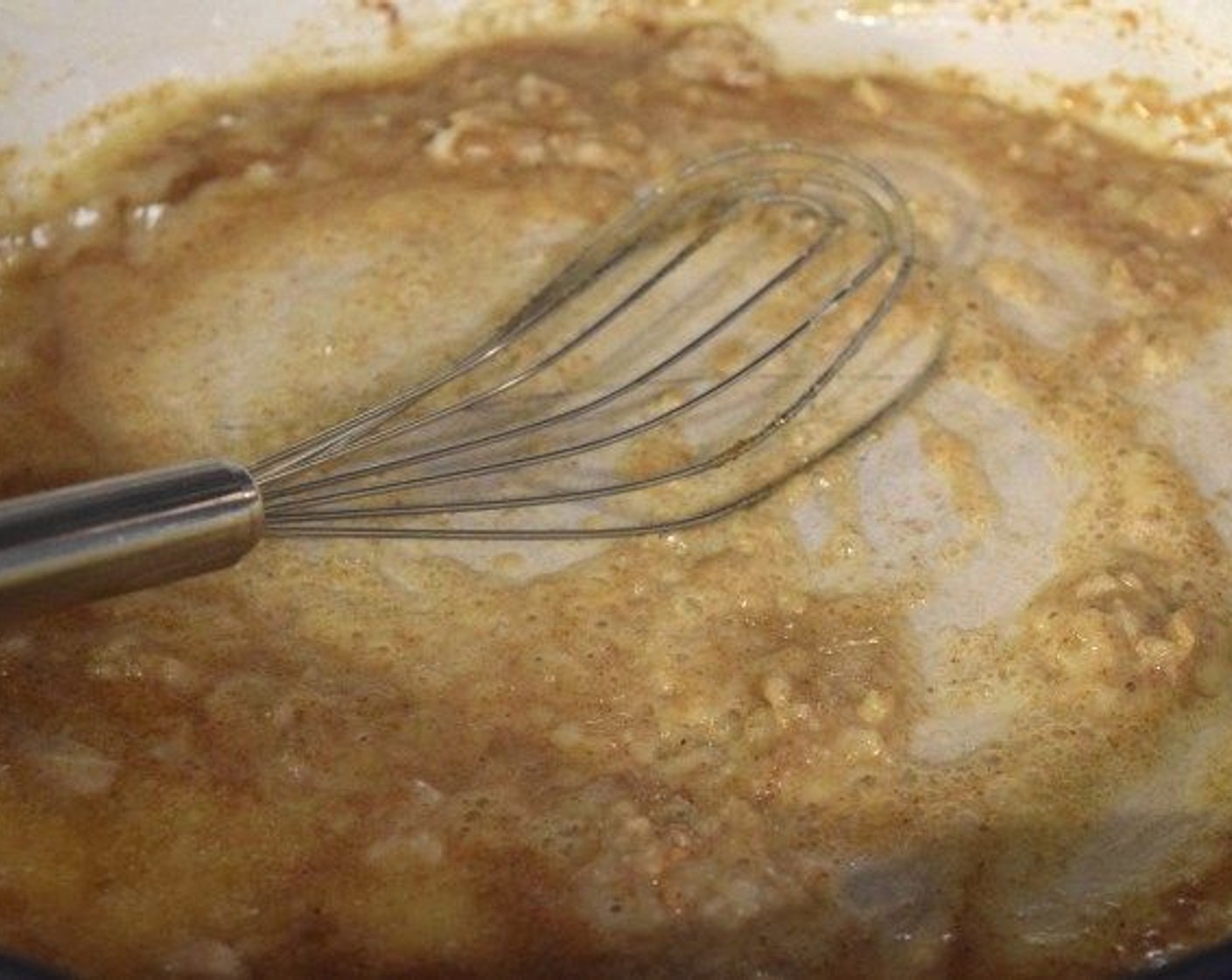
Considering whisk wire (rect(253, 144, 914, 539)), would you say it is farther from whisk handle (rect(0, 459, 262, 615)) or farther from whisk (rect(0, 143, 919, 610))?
whisk handle (rect(0, 459, 262, 615))

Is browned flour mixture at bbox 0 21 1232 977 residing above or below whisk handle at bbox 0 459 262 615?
below

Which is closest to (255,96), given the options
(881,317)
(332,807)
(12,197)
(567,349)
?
(12,197)

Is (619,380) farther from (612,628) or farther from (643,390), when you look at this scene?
(612,628)

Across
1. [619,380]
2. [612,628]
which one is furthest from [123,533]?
[619,380]

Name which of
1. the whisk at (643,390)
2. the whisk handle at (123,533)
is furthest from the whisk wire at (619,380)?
the whisk handle at (123,533)

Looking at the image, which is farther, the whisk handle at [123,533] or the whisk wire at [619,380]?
the whisk wire at [619,380]

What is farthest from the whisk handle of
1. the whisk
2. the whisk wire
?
the whisk wire

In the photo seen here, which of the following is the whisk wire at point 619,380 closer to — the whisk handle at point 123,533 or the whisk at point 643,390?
the whisk at point 643,390

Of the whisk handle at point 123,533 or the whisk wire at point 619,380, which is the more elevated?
the whisk handle at point 123,533
